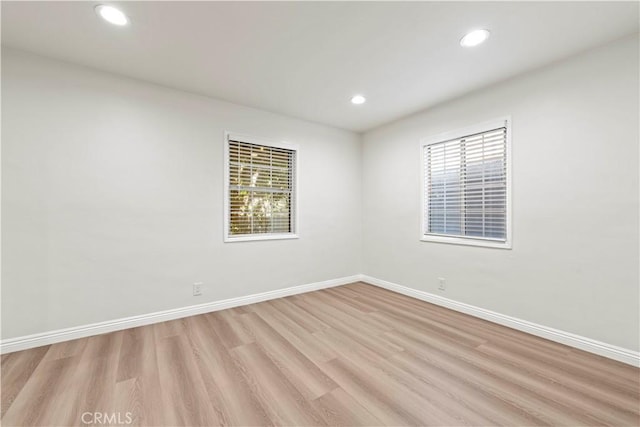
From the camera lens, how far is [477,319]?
9.82 feet

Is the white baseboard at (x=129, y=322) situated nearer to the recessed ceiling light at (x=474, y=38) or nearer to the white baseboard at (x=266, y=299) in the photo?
the white baseboard at (x=266, y=299)

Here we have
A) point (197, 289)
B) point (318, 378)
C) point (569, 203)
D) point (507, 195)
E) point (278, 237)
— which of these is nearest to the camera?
point (318, 378)

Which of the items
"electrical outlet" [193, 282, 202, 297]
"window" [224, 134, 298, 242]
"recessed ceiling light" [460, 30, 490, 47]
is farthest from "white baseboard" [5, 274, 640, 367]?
"recessed ceiling light" [460, 30, 490, 47]

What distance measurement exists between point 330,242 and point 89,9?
3.62m

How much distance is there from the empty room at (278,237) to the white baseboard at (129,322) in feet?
0.06

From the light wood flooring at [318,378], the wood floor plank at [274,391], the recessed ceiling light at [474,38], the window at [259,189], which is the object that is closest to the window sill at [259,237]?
the window at [259,189]

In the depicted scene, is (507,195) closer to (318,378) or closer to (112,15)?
(318,378)

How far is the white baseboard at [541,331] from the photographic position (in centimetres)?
212

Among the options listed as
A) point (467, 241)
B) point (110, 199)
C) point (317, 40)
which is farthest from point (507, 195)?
point (110, 199)

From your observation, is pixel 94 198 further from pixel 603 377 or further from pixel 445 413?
pixel 603 377

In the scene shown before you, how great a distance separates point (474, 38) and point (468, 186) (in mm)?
1639

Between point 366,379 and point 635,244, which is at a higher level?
point 635,244

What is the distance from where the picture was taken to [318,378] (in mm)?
1921

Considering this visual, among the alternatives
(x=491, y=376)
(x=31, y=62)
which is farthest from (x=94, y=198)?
(x=491, y=376)
